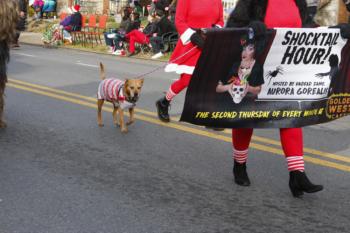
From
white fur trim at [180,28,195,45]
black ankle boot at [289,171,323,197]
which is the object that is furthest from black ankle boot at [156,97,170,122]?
black ankle boot at [289,171,323,197]

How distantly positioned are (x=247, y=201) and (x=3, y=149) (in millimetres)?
2794

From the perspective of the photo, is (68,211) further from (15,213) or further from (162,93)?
(162,93)

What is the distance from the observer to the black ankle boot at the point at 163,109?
7581 mm

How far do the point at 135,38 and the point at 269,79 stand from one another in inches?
571

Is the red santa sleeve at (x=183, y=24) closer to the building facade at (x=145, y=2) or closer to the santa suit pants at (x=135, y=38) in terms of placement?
the santa suit pants at (x=135, y=38)

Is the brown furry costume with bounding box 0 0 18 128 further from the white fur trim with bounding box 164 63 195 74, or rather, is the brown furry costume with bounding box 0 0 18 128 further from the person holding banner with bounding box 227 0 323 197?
the person holding banner with bounding box 227 0 323 197

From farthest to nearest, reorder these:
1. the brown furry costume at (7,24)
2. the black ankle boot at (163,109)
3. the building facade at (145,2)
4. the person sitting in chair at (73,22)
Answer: the person sitting in chair at (73,22), the building facade at (145,2), the black ankle boot at (163,109), the brown furry costume at (7,24)

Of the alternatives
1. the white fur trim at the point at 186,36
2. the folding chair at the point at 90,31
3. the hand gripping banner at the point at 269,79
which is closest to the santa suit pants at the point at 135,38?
the folding chair at the point at 90,31

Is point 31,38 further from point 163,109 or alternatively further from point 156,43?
point 163,109

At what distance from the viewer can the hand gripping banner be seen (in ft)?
14.6

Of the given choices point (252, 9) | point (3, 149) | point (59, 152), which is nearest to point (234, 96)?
point (252, 9)

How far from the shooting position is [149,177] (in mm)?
5375

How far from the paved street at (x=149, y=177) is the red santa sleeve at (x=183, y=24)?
1162 mm

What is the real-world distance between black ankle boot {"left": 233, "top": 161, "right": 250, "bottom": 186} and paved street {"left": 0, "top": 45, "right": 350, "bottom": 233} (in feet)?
0.23
